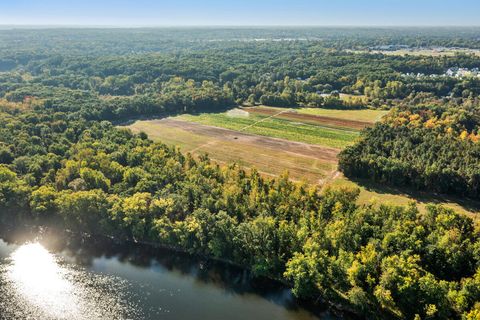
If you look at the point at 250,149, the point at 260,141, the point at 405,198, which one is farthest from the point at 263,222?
the point at 260,141

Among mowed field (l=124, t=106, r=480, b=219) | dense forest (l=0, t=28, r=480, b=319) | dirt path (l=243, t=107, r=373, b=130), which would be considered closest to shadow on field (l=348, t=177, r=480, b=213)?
mowed field (l=124, t=106, r=480, b=219)

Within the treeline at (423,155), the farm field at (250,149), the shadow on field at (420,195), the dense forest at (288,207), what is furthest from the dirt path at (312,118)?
the shadow on field at (420,195)

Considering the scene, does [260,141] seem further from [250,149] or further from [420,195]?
[420,195]

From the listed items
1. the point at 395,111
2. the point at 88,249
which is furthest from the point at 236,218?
the point at 395,111

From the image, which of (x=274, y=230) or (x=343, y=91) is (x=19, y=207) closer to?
(x=274, y=230)

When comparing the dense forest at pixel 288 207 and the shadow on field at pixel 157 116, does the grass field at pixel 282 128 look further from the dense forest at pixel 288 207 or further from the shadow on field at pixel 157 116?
the dense forest at pixel 288 207

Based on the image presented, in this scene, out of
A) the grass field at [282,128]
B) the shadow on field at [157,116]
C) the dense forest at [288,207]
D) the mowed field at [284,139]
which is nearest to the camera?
the dense forest at [288,207]
